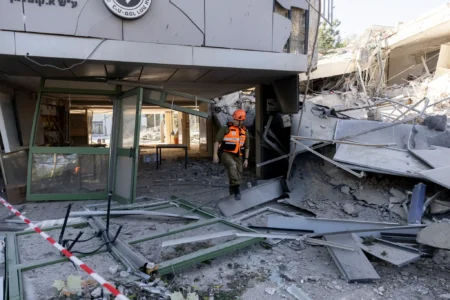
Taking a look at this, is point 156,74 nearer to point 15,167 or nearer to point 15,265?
point 15,167

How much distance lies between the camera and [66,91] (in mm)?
6152

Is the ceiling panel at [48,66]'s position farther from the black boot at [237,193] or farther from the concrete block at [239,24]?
the black boot at [237,193]

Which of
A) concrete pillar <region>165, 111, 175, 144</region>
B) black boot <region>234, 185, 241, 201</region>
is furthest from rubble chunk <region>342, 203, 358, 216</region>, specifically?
concrete pillar <region>165, 111, 175, 144</region>

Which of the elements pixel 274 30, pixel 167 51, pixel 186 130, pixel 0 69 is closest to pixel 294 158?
pixel 274 30

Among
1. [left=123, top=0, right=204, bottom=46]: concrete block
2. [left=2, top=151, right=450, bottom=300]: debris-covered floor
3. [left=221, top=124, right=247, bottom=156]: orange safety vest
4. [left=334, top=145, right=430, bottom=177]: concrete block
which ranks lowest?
[left=2, top=151, right=450, bottom=300]: debris-covered floor

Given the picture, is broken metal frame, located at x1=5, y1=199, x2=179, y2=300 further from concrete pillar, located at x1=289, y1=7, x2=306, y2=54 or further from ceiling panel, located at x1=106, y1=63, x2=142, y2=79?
concrete pillar, located at x1=289, y1=7, x2=306, y2=54

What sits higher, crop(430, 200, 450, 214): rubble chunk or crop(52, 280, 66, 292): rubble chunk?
crop(430, 200, 450, 214): rubble chunk

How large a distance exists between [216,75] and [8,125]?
465cm

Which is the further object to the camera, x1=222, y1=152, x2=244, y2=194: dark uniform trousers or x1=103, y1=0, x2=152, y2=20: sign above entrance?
x1=222, y1=152, x2=244, y2=194: dark uniform trousers

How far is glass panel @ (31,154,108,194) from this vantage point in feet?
20.4

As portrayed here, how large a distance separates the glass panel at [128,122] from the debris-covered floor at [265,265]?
1474mm

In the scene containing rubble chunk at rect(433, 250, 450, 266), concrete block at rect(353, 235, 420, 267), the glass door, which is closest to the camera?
concrete block at rect(353, 235, 420, 267)

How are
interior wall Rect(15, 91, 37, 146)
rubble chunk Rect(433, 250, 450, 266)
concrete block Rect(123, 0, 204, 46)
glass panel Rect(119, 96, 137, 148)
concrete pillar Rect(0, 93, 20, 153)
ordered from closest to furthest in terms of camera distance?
rubble chunk Rect(433, 250, 450, 266) < concrete block Rect(123, 0, 204, 46) < glass panel Rect(119, 96, 137, 148) < concrete pillar Rect(0, 93, 20, 153) < interior wall Rect(15, 91, 37, 146)

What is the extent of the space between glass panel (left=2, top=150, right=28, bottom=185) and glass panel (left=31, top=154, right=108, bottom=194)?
19.6 inches
